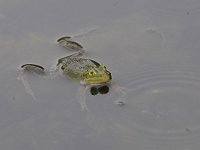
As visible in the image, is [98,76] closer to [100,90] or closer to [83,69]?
[100,90]

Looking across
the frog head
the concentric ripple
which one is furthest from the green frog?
the concentric ripple

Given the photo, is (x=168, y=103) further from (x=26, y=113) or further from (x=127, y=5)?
(x=127, y=5)

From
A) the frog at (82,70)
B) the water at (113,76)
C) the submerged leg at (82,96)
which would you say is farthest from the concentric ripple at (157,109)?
the frog at (82,70)

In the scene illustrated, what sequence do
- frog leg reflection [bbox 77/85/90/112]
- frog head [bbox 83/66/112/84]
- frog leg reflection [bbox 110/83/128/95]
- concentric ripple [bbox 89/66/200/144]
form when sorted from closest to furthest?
concentric ripple [bbox 89/66/200/144] → frog leg reflection [bbox 77/85/90/112] → frog leg reflection [bbox 110/83/128/95] → frog head [bbox 83/66/112/84]

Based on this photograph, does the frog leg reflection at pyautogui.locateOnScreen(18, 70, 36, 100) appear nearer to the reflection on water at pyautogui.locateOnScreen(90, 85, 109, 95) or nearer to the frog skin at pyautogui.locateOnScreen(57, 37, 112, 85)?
the frog skin at pyautogui.locateOnScreen(57, 37, 112, 85)

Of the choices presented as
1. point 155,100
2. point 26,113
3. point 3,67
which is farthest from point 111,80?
point 3,67

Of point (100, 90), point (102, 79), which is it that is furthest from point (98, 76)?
point (100, 90)
